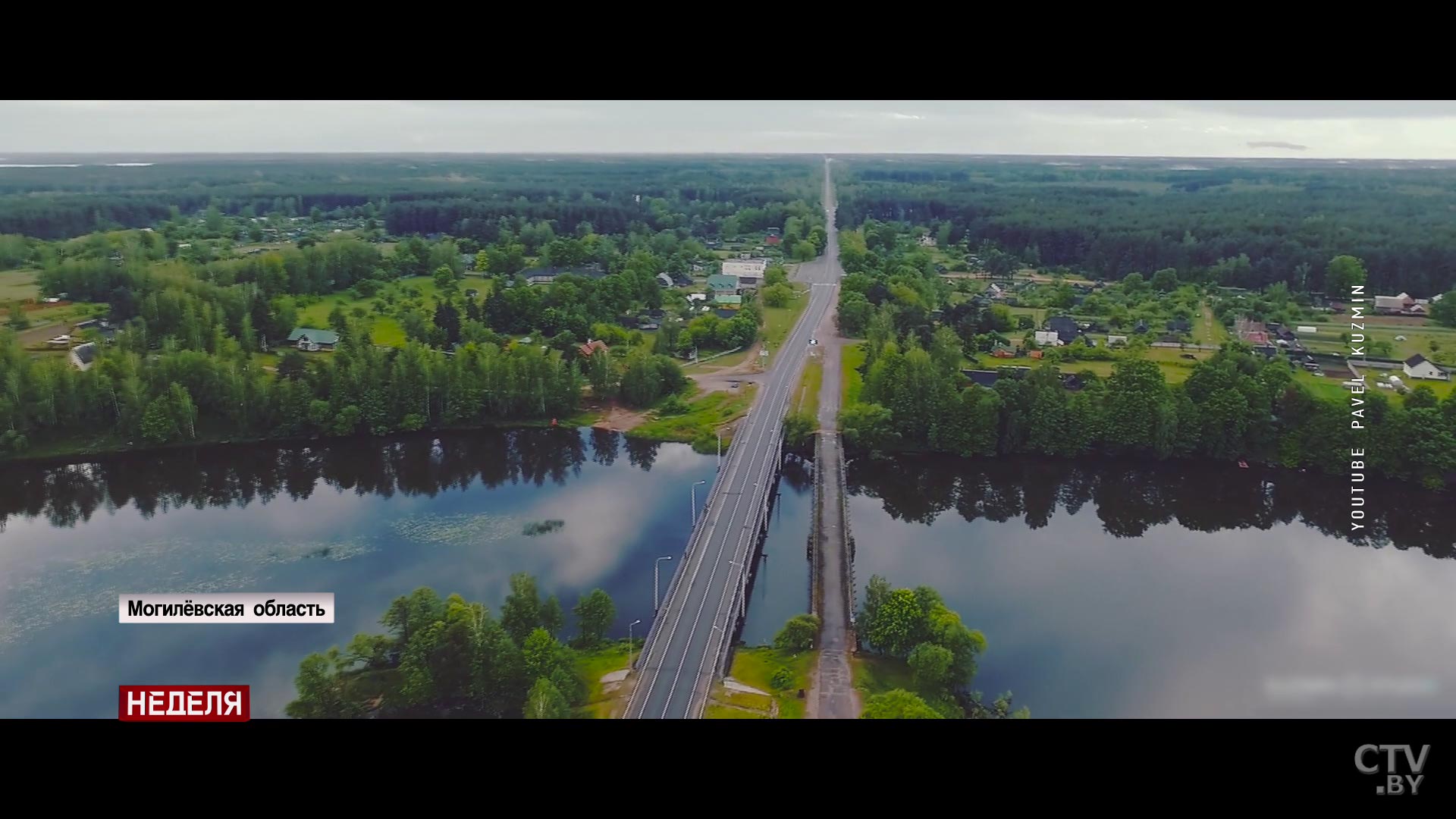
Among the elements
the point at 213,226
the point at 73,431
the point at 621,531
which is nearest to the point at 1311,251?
the point at 621,531

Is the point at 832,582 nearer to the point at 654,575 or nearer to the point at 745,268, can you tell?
the point at 654,575

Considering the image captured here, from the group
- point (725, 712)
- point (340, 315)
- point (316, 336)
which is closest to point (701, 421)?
point (725, 712)

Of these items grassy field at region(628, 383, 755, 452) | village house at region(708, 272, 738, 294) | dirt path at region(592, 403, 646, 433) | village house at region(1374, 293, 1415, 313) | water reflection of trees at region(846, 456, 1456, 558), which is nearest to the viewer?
water reflection of trees at region(846, 456, 1456, 558)

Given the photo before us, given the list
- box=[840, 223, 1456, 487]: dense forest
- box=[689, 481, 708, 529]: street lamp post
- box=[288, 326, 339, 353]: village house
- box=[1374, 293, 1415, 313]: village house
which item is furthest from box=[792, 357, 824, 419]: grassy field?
box=[1374, 293, 1415, 313]: village house

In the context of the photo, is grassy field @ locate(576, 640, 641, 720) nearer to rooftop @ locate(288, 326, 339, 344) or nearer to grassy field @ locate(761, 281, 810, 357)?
grassy field @ locate(761, 281, 810, 357)

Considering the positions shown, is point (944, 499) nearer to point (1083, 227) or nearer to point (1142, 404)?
point (1142, 404)

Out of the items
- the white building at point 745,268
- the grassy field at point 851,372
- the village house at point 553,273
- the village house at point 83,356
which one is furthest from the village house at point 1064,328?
the village house at point 83,356

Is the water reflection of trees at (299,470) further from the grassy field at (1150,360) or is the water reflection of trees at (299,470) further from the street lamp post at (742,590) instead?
the grassy field at (1150,360)
